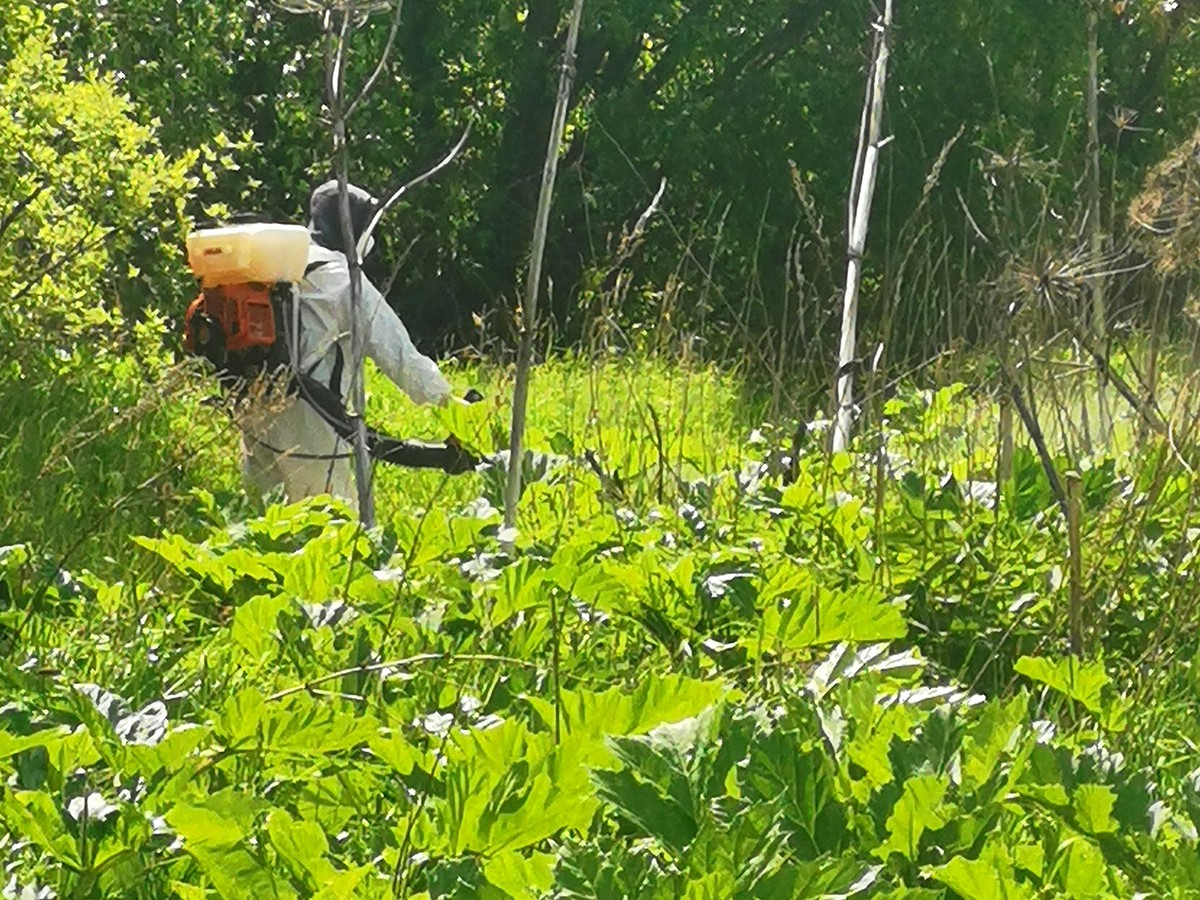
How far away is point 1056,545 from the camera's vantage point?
12.0ft

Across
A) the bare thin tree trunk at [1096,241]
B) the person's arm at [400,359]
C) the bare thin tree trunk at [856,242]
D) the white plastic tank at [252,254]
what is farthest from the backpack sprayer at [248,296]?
the bare thin tree trunk at [1096,241]

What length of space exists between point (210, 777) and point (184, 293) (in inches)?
387

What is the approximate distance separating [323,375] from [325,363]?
5 centimetres

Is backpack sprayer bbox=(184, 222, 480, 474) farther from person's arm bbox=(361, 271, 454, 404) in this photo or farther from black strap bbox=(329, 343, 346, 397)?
person's arm bbox=(361, 271, 454, 404)

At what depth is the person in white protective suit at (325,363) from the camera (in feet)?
20.7

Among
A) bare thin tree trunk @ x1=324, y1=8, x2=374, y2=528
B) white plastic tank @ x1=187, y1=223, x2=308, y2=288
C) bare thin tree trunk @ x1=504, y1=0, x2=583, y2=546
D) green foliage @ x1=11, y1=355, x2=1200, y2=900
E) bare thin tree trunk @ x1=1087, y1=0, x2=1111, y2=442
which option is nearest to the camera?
green foliage @ x1=11, y1=355, x2=1200, y2=900

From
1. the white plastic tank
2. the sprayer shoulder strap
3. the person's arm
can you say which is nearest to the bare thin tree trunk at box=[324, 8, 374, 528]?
the white plastic tank

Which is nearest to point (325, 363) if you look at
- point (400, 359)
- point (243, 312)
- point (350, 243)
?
point (400, 359)

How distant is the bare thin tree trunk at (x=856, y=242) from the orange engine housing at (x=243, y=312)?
191 cm

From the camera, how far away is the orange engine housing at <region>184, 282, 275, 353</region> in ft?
19.8

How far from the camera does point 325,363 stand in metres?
6.51

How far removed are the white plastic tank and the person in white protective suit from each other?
0.19 metres

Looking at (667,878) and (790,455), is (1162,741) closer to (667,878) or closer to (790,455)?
(790,455)

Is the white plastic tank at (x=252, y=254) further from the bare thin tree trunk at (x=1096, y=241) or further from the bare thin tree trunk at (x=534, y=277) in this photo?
the bare thin tree trunk at (x=534, y=277)
